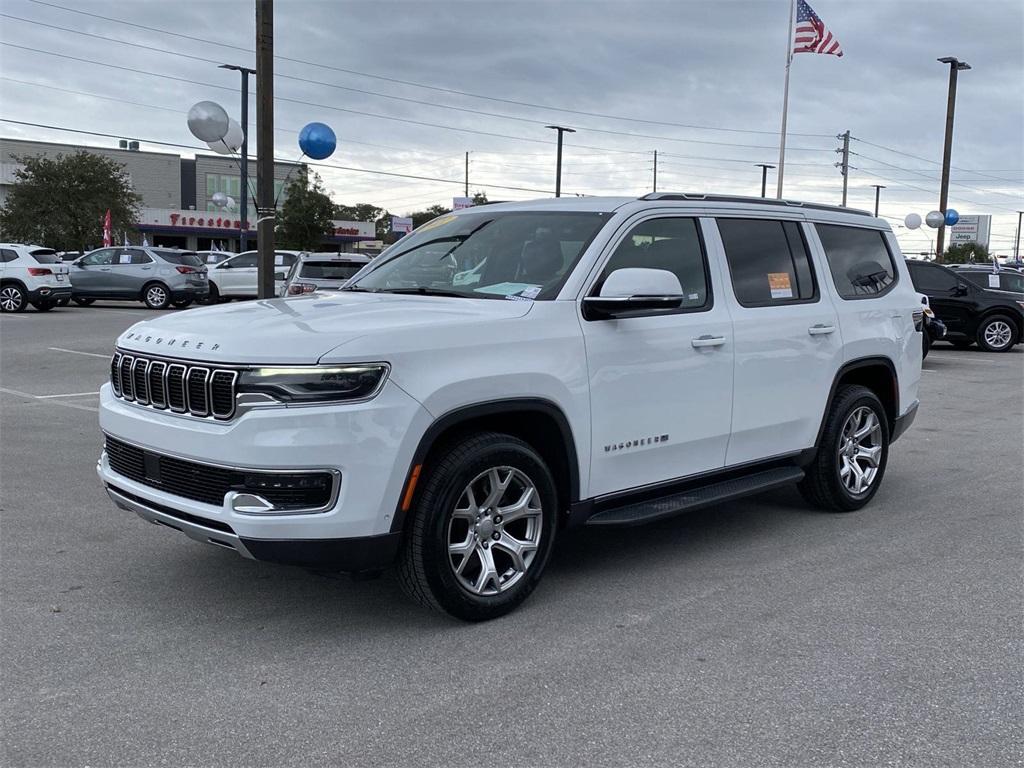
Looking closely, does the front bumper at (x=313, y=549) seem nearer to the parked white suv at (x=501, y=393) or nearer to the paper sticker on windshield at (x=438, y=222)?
the parked white suv at (x=501, y=393)

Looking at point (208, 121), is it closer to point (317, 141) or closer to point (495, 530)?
point (317, 141)

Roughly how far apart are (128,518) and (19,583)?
118 cm

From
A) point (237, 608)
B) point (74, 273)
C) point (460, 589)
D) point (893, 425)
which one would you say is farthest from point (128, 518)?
point (74, 273)

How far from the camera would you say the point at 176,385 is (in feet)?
13.1

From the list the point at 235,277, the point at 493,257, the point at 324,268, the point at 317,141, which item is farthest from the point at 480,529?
the point at 235,277

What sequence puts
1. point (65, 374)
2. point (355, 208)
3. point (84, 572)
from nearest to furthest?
1. point (84, 572)
2. point (65, 374)
3. point (355, 208)

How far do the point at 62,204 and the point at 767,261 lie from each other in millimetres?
49589

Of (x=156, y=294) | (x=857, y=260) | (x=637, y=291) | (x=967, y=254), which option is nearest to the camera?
(x=637, y=291)

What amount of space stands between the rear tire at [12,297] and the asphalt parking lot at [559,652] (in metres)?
19.0

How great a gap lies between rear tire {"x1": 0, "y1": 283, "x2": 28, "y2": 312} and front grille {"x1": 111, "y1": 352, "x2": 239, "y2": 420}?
69.2 feet

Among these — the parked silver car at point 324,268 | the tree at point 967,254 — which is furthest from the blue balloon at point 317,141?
the tree at point 967,254

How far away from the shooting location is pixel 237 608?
4.39 meters

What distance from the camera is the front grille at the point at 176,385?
12.5ft

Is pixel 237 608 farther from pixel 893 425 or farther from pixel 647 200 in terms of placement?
pixel 893 425
